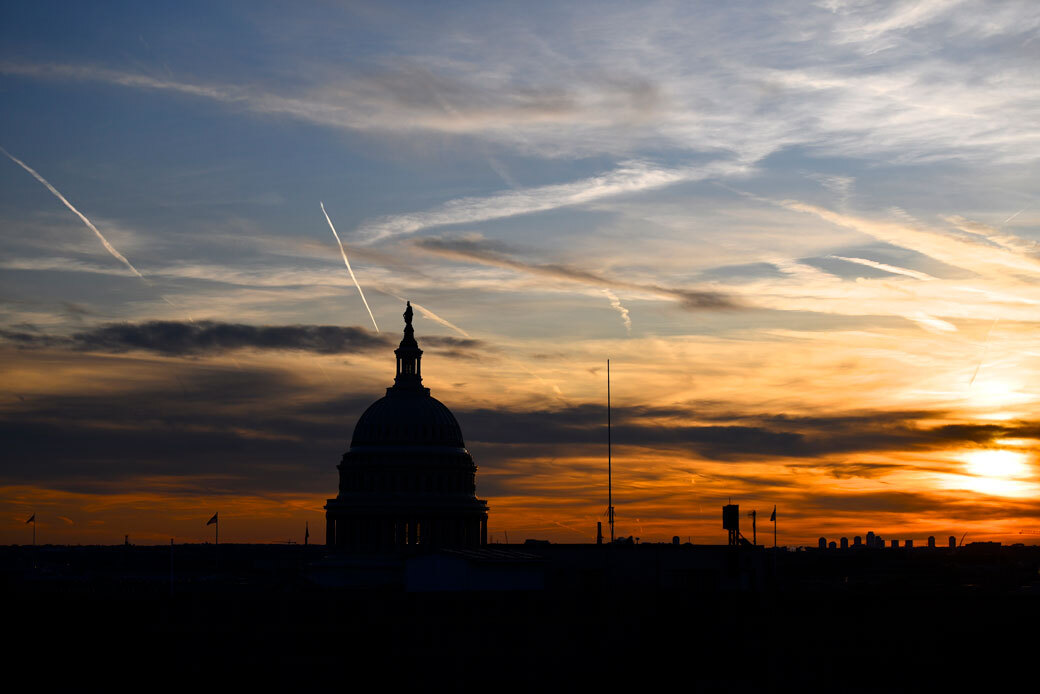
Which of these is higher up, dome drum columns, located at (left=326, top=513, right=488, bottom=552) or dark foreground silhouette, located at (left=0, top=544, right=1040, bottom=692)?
dome drum columns, located at (left=326, top=513, right=488, bottom=552)

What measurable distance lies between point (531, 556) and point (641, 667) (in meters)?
54.4

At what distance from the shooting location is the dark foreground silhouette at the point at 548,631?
8788 centimetres

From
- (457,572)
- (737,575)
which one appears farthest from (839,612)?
(457,572)

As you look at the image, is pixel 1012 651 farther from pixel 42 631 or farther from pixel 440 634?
pixel 42 631

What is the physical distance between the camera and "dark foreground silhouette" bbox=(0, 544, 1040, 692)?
87.9 metres

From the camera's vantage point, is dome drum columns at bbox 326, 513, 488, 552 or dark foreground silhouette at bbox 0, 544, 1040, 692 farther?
dome drum columns at bbox 326, 513, 488, 552

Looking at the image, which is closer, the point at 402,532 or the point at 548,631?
the point at 548,631

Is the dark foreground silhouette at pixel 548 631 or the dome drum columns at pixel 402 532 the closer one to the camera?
the dark foreground silhouette at pixel 548 631

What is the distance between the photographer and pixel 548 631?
11369cm

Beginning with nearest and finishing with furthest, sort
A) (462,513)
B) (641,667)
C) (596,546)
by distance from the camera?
(641,667)
(596,546)
(462,513)

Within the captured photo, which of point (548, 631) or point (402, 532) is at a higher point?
point (402, 532)

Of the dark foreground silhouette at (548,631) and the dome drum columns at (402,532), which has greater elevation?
the dome drum columns at (402,532)

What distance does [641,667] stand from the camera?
91812mm

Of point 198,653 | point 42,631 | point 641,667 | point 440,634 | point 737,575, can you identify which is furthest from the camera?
point 737,575
